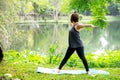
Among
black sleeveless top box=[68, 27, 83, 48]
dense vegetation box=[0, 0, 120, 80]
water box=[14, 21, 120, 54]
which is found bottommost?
water box=[14, 21, 120, 54]

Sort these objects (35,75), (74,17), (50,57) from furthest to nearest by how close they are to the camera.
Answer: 1. (50,57)
2. (74,17)
3. (35,75)

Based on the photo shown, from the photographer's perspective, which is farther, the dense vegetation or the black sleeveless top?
the black sleeveless top

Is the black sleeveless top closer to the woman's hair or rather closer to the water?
the woman's hair

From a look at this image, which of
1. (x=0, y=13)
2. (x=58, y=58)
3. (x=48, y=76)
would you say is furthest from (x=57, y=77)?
(x=0, y=13)

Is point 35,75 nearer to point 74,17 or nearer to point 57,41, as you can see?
point 74,17

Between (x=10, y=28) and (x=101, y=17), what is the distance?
20.5 ft

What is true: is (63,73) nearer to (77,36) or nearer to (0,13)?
(77,36)

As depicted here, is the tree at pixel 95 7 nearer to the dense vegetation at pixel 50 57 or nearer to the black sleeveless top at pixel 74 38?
the dense vegetation at pixel 50 57

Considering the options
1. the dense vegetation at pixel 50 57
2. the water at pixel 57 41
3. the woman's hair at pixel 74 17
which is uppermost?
the woman's hair at pixel 74 17

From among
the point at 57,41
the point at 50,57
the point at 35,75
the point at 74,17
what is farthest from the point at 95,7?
the point at 57,41

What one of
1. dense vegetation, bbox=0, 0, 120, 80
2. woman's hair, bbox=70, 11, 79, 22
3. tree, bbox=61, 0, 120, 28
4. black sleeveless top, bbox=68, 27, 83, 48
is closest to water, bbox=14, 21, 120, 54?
dense vegetation, bbox=0, 0, 120, 80

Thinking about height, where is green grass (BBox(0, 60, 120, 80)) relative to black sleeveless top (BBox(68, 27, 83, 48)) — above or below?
below

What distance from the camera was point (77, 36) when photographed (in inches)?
264

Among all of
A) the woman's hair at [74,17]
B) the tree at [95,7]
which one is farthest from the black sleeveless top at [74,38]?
the tree at [95,7]
